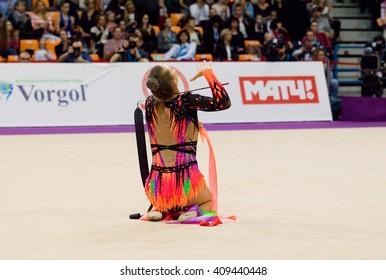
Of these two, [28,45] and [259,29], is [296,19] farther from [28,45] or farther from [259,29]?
[28,45]

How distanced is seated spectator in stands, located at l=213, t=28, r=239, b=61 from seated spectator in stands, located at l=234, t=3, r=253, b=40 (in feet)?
3.87

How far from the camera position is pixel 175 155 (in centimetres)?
700

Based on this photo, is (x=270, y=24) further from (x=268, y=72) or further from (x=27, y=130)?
(x=27, y=130)

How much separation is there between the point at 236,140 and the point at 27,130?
13.1 ft

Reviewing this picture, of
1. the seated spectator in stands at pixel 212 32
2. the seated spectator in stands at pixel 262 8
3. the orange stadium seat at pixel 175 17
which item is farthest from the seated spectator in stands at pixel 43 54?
the seated spectator in stands at pixel 262 8

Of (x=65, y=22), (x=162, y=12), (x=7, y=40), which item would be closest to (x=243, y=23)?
(x=162, y=12)

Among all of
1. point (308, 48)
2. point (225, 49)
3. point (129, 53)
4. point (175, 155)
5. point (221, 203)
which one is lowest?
point (221, 203)

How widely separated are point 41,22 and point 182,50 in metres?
3.04

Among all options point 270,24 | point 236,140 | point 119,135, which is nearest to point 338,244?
point 236,140

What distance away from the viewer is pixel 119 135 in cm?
1470

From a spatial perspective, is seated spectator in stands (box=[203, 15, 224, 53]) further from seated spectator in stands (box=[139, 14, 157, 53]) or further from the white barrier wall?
the white barrier wall

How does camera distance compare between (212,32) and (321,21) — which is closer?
(212,32)

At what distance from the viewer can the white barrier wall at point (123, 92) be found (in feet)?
52.1

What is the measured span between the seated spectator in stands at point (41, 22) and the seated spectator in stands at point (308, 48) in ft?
16.6
